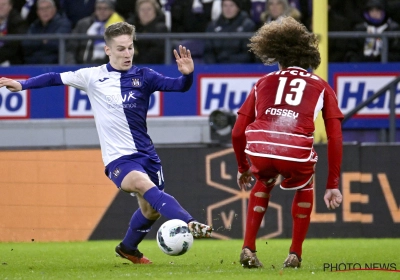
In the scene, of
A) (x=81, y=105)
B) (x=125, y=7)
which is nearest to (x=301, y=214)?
(x=81, y=105)

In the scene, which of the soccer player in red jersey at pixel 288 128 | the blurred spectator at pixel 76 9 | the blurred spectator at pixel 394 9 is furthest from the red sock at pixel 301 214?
the blurred spectator at pixel 76 9

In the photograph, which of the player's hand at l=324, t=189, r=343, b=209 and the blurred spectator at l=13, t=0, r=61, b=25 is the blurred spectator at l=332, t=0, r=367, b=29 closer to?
the blurred spectator at l=13, t=0, r=61, b=25

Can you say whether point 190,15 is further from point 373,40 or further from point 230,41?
point 373,40

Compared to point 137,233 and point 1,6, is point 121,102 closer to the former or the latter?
point 137,233

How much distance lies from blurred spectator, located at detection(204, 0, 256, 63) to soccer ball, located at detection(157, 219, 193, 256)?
6.72 m

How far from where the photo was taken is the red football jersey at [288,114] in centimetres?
691

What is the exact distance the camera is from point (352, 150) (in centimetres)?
1126

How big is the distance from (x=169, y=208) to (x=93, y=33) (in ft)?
24.0

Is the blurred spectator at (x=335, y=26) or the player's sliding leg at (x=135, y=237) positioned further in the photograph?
the blurred spectator at (x=335, y=26)

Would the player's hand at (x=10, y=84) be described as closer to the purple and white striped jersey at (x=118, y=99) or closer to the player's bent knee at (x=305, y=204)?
the purple and white striped jersey at (x=118, y=99)

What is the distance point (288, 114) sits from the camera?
22.8 feet

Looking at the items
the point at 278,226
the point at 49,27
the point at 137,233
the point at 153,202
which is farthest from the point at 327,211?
the point at 49,27

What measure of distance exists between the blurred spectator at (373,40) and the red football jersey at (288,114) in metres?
6.54

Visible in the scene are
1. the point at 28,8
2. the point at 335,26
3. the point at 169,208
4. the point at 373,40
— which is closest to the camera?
the point at 169,208
